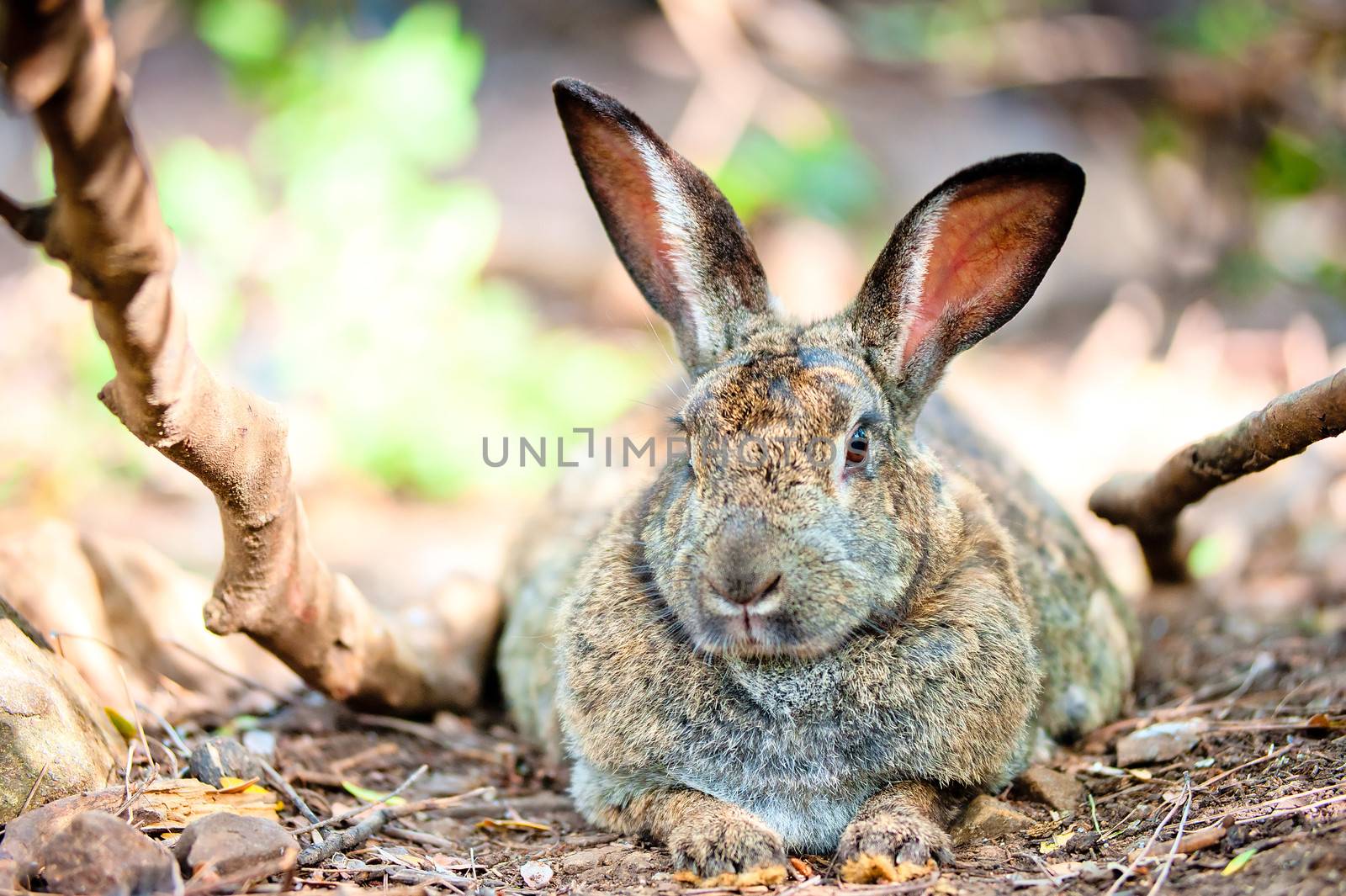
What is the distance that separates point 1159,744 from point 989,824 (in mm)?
834

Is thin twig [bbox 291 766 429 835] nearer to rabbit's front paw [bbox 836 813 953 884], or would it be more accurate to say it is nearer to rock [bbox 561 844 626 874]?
rock [bbox 561 844 626 874]

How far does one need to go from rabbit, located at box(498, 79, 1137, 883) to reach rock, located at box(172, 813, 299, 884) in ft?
3.49

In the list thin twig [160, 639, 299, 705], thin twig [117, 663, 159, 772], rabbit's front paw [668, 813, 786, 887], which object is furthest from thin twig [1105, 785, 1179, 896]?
thin twig [160, 639, 299, 705]

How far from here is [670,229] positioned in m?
4.21

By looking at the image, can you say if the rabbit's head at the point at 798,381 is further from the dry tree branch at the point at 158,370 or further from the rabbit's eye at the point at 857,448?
the dry tree branch at the point at 158,370

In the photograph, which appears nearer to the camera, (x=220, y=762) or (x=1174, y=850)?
(x=1174, y=850)

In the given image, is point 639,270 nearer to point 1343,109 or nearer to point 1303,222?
point 1343,109

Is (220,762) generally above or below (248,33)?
below

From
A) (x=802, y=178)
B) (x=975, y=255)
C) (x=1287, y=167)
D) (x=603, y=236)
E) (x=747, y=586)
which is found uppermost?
(x=1287, y=167)

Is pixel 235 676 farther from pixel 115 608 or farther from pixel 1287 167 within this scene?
pixel 1287 167

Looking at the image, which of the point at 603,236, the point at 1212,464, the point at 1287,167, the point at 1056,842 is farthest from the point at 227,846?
the point at 1287,167

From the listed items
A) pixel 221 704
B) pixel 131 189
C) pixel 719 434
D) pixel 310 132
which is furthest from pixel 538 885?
pixel 310 132

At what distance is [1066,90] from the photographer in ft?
39.0

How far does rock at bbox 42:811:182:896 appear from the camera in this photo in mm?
2869
